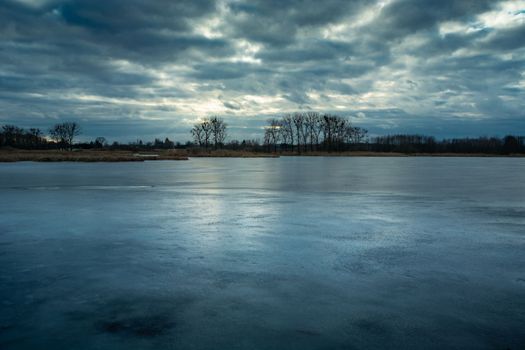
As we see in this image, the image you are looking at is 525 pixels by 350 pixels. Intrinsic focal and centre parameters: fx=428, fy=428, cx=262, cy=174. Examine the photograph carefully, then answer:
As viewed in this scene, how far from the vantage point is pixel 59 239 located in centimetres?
720

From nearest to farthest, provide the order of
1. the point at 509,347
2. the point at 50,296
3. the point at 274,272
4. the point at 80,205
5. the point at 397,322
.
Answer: the point at 509,347 < the point at 397,322 < the point at 50,296 < the point at 274,272 < the point at 80,205

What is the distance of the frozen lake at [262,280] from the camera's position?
353cm

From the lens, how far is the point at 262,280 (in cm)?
494

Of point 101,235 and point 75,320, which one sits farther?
point 101,235

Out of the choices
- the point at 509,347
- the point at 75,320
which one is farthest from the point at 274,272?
the point at 509,347

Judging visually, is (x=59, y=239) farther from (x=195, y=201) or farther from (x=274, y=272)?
(x=195, y=201)

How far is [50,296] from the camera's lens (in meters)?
4.41

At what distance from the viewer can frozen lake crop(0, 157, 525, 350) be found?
353cm

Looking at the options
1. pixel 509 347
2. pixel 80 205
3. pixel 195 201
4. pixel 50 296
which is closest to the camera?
pixel 509 347

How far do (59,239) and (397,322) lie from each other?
575 centimetres

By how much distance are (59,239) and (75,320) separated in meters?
3.80

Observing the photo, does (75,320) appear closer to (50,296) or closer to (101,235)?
(50,296)

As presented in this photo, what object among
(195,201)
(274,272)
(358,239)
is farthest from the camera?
(195,201)

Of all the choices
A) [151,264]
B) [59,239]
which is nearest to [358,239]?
[151,264]
